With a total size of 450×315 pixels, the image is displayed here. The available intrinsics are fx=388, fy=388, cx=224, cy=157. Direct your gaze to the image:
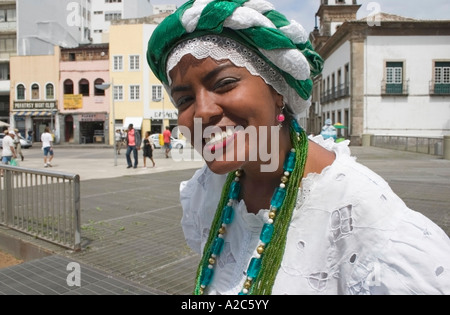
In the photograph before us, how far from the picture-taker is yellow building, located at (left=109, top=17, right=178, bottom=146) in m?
36.3

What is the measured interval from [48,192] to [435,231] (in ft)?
15.4

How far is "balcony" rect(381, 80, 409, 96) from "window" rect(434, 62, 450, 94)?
209cm

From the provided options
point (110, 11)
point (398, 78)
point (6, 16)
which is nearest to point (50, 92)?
point (6, 16)

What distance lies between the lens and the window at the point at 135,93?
36409 mm

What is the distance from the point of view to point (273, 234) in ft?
4.01

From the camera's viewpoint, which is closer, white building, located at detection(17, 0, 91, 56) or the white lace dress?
the white lace dress

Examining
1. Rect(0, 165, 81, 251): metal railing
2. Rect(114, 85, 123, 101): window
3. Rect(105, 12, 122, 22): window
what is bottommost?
Rect(0, 165, 81, 251): metal railing

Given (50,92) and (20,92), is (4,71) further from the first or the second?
(50,92)

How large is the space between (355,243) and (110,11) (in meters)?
57.7

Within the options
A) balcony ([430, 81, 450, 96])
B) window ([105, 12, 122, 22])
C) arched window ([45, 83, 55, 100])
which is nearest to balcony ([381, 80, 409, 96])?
balcony ([430, 81, 450, 96])

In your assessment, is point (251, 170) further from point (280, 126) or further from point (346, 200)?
point (346, 200)

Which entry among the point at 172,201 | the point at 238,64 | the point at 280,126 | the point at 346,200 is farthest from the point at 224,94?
the point at 172,201

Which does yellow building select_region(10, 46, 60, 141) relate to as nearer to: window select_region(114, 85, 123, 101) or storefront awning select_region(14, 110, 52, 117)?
storefront awning select_region(14, 110, 52, 117)

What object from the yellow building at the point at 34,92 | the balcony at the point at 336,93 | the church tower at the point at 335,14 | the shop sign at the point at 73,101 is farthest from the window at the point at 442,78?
the yellow building at the point at 34,92
